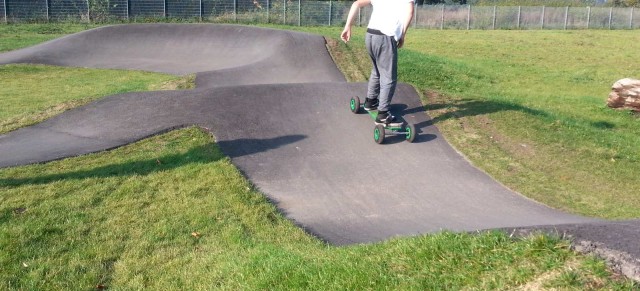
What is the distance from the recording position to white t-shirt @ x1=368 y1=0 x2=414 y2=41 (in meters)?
9.07

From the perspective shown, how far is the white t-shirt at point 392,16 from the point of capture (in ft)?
29.8

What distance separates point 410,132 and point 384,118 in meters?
0.41

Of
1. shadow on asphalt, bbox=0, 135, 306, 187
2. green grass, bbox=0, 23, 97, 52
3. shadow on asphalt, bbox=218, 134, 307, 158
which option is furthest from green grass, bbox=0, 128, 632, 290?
green grass, bbox=0, 23, 97, 52

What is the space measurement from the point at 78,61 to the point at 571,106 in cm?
1501

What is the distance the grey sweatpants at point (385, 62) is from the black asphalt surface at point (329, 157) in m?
0.63

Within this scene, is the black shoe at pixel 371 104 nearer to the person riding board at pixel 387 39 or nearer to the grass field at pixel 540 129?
the person riding board at pixel 387 39

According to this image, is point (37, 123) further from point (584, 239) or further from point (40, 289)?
point (584, 239)

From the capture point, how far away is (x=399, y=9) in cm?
907

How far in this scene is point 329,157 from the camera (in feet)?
28.0

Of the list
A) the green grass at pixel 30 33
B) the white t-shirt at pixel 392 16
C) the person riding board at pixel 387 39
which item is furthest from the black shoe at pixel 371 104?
the green grass at pixel 30 33

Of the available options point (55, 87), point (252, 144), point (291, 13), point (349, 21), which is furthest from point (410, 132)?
point (291, 13)

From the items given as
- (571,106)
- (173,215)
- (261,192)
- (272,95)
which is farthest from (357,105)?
(571,106)

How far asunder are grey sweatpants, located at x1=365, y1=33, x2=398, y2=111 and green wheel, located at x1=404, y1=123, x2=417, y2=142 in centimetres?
39

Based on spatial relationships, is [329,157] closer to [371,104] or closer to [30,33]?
[371,104]
